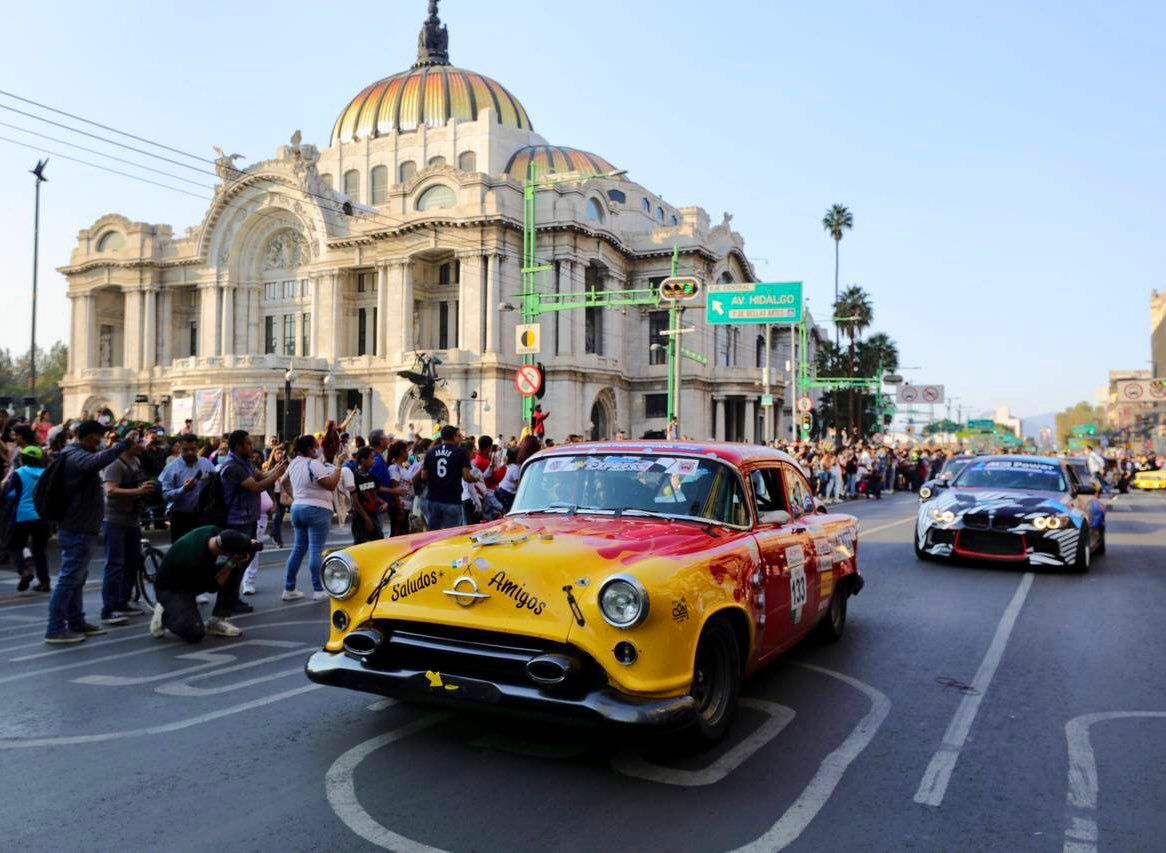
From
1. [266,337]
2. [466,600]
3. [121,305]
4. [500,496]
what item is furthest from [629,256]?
[466,600]

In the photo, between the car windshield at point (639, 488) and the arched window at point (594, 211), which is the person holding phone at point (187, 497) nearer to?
the car windshield at point (639, 488)

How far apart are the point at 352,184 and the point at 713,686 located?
67411 mm

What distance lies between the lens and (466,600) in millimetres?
4531

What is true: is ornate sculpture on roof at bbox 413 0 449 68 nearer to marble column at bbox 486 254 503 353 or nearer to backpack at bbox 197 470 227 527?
marble column at bbox 486 254 503 353

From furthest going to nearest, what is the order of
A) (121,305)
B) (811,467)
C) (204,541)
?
(121,305), (811,467), (204,541)

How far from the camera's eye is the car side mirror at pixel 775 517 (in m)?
5.84

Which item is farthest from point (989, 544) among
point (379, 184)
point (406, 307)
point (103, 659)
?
point (379, 184)

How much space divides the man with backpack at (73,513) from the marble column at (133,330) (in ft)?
193

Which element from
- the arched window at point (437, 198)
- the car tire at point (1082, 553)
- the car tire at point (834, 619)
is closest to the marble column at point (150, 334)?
the arched window at point (437, 198)

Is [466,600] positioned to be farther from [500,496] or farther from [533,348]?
[533,348]

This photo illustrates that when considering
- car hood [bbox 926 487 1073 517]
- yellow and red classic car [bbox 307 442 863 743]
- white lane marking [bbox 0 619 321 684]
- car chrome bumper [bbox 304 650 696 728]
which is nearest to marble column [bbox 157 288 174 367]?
white lane marking [bbox 0 619 321 684]

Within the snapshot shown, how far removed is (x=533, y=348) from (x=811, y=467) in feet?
34.6

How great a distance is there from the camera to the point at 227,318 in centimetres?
5781

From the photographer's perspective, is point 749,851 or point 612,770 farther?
point 612,770
